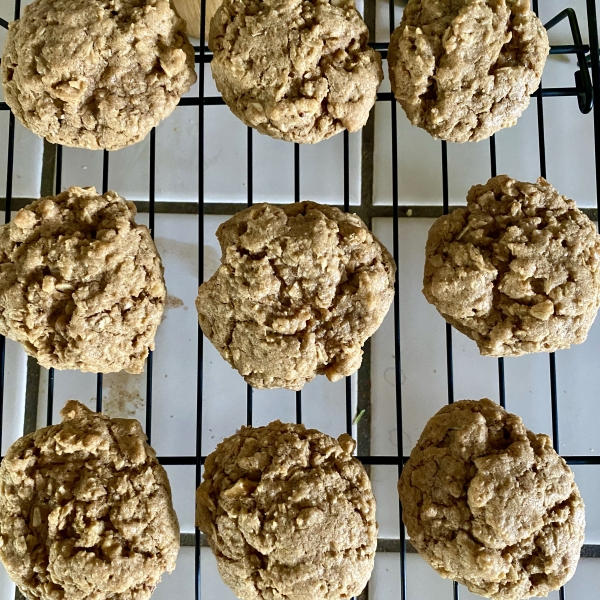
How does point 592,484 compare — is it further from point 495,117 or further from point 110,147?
point 110,147

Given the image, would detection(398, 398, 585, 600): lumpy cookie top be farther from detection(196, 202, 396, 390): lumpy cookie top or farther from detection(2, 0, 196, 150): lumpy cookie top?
detection(2, 0, 196, 150): lumpy cookie top

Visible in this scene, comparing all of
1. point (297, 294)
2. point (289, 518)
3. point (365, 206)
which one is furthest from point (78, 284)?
point (365, 206)

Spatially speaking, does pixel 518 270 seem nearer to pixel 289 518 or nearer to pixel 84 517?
pixel 289 518

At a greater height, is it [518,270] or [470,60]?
[470,60]

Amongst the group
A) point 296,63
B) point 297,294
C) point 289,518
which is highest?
point 296,63

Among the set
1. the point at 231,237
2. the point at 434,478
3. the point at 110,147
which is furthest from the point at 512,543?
the point at 110,147

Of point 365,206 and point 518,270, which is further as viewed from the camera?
point 365,206
